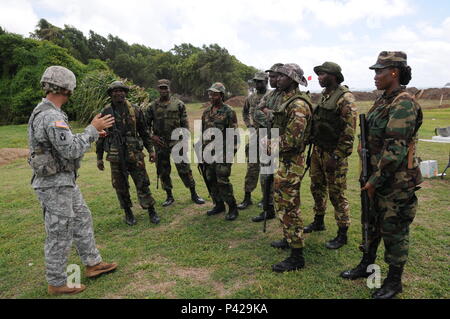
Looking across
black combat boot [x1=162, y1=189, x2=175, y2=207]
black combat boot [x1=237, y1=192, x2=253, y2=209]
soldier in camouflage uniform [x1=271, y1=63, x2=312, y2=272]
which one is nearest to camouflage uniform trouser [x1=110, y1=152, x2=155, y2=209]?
black combat boot [x1=162, y1=189, x2=175, y2=207]

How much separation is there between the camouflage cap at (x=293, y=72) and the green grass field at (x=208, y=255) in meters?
2.20

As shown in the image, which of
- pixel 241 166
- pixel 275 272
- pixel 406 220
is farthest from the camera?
pixel 241 166

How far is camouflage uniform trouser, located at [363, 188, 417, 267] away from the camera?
9.60 feet

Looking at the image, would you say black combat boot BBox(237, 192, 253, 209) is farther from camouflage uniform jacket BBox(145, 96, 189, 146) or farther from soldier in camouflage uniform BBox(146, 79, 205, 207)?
camouflage uniform jacket BBox(145, 96, 189, 146)

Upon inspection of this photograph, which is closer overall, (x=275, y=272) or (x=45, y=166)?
(x=45, y=166)

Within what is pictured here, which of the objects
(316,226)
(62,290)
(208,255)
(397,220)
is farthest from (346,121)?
(62,290)

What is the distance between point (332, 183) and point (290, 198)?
0.82m

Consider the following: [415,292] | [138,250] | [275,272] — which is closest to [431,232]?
[415,292]

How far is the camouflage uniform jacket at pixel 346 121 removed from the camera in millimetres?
3736

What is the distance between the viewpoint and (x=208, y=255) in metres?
4.12

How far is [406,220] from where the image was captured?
2947 millimetres

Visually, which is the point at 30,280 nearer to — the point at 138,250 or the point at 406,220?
the point at 138,250

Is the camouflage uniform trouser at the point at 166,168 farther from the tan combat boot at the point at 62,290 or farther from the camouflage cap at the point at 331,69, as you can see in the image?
the camouflage cap at the point at 331,69

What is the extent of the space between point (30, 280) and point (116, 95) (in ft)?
9.04
